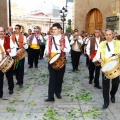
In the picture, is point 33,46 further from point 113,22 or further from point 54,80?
point 113,22

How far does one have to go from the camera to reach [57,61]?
586cm

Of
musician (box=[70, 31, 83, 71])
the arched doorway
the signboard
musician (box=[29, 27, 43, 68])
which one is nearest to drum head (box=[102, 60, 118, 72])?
musician (box=[70, 31, 83, 71])

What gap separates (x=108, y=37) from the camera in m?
5.48

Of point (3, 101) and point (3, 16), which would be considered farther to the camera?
point (3, 16)

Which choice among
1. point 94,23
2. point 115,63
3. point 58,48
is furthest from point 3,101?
point 94,23

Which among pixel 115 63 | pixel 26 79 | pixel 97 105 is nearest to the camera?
pixel 115 63

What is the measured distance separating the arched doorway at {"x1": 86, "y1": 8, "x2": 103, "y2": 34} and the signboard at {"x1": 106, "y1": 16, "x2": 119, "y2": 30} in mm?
2241

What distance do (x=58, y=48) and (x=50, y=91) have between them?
101cm

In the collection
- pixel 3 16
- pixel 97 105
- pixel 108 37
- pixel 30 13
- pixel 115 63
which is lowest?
pixel 97 105

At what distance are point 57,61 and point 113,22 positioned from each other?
34.2 ft

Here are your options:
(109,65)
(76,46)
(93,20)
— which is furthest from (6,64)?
(93,20)

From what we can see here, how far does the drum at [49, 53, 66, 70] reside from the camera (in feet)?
19.1

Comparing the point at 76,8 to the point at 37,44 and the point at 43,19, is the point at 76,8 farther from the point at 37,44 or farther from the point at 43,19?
the point at 43,19

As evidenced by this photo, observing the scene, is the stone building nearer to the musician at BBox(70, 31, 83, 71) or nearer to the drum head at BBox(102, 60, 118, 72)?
the musician at BBox(70, 31, 83, 71)
